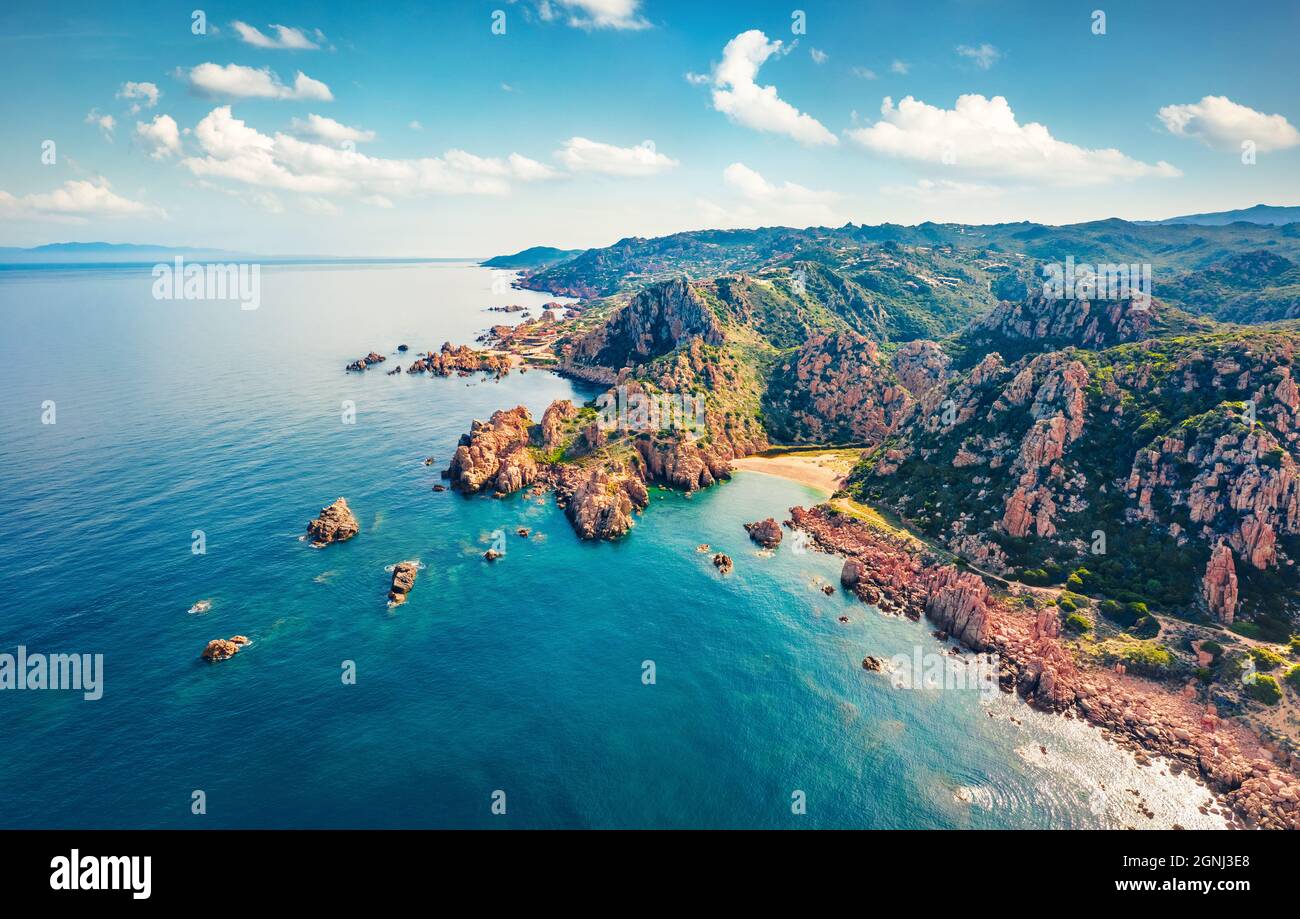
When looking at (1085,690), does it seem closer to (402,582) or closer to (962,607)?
(962,607)

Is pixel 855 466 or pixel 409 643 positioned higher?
pixel 855 466

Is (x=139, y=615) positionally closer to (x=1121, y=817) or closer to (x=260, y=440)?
(x=260, y=440)

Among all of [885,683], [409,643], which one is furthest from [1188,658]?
[409,643]

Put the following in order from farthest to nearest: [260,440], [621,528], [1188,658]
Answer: [260,440]
[621,528]
[1188,658]

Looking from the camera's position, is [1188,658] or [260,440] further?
[260,440]

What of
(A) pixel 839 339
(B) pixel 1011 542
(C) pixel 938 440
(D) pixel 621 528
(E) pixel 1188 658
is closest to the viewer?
(E) pixel 1188 658

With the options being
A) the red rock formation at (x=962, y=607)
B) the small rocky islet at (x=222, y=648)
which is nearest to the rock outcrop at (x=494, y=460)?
the small rocky islet at (x=222, y=648)

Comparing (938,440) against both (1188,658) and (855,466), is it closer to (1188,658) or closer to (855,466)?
(855,466)

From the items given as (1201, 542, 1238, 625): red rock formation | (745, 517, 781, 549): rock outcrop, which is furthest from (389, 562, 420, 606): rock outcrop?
(1201, 542, 1238, 625): red rock formation
